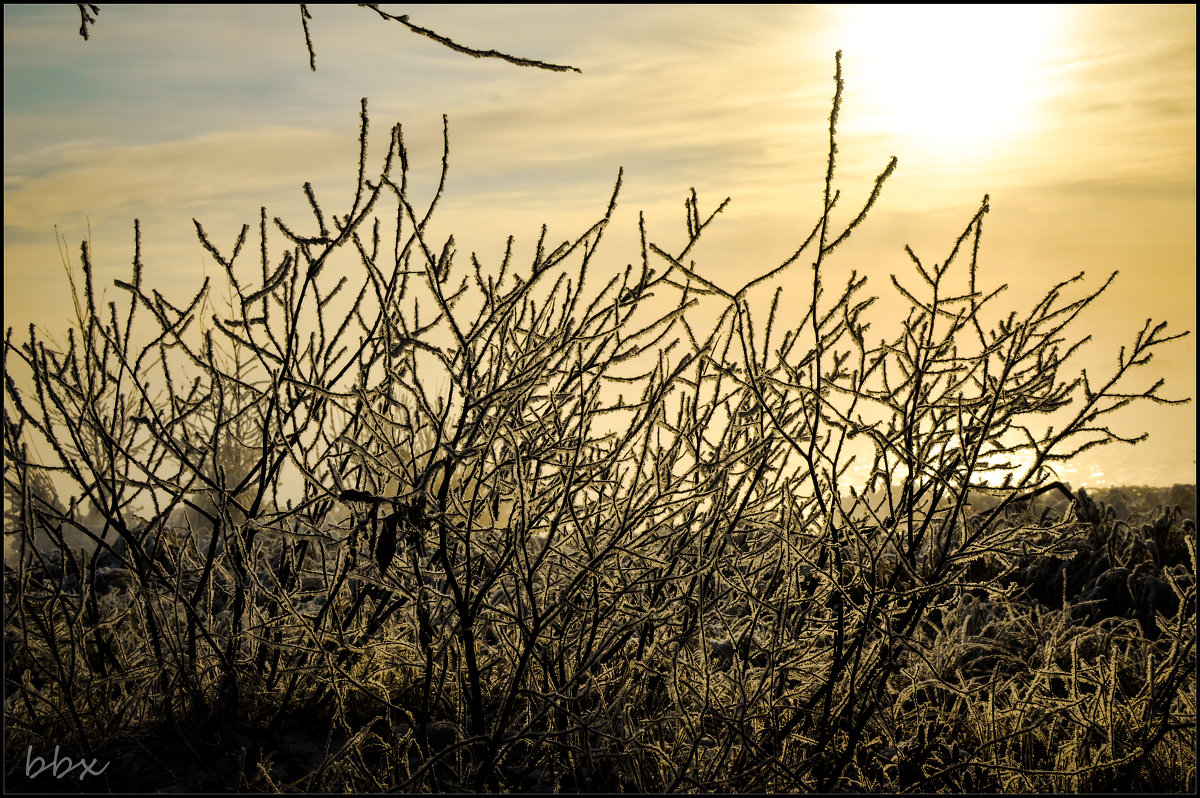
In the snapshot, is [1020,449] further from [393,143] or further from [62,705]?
[62,705]

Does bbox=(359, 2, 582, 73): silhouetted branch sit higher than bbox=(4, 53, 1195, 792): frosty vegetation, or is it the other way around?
bbox=(359, 2, 582, 73): silhouetted branch

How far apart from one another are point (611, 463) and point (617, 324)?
0.42 meters

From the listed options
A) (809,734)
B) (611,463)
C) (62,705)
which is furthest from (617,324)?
(62,705)

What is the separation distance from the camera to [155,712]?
9.78 feet

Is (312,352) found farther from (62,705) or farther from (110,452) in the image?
(62,705)

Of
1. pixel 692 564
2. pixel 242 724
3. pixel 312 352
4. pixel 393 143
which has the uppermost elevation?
pixel 393 143

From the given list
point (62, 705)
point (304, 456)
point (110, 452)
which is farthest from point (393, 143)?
point (62, 705)

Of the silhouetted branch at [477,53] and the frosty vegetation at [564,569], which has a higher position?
the silhouetted branch at [477,53]

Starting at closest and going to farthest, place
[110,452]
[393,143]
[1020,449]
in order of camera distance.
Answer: [393,143]
[1020,449]
[110,452]

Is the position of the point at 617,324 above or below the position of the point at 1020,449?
above

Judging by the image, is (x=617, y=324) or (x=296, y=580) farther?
(x=296, y=580)

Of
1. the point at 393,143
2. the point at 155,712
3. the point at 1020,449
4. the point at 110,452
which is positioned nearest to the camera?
the point at 393,143

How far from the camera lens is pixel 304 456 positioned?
282cm

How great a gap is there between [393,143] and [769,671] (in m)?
1.85
